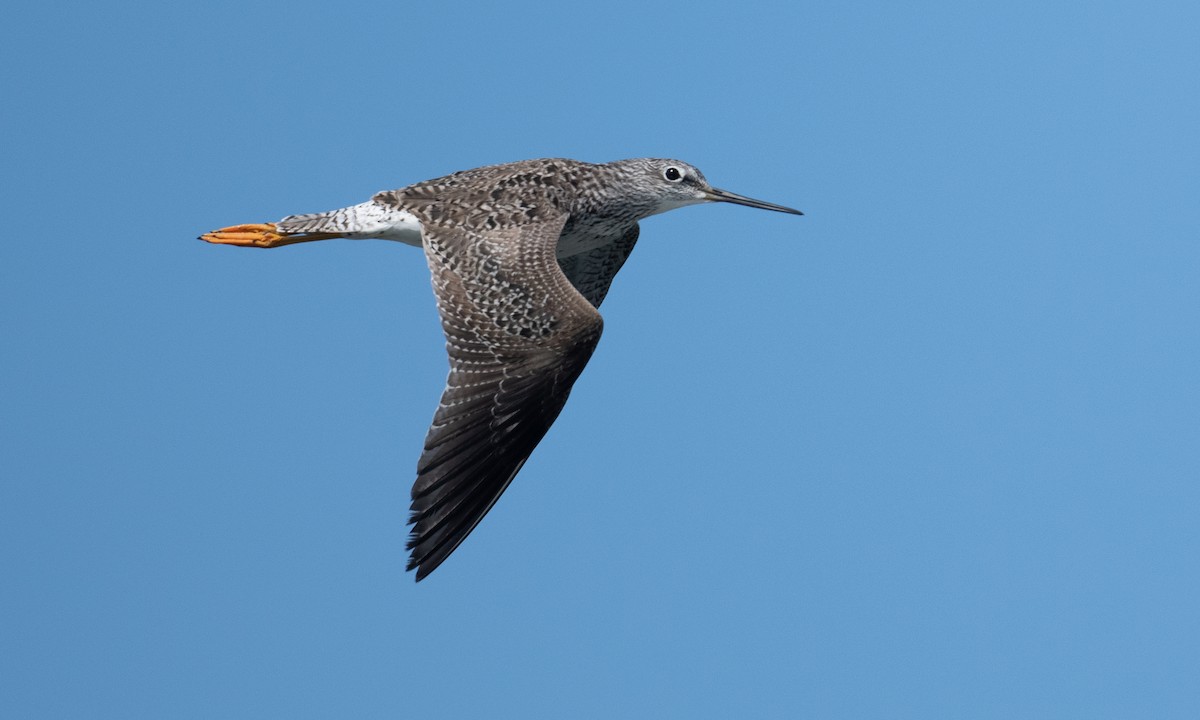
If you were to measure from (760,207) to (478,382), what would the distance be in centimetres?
348

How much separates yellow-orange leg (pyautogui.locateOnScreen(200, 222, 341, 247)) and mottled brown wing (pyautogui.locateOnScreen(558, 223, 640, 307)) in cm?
222

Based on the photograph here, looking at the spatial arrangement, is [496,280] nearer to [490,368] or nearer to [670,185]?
[490,368]

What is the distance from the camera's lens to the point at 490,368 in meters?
11.6

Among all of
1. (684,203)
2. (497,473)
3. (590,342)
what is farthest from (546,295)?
(684,203)

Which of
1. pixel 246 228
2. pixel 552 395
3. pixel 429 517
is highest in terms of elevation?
pixel 246 228

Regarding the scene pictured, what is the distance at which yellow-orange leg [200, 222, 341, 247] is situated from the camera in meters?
13.1

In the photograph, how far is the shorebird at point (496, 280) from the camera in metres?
11.2

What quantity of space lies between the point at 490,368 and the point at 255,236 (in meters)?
2.79

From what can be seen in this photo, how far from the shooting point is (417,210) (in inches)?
493

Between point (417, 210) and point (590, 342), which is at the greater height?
point (417, 210)

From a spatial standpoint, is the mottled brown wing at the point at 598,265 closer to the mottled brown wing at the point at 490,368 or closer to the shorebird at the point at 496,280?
the shorebird at the point at 496,280

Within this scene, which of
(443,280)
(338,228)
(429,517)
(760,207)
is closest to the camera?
(429,517)

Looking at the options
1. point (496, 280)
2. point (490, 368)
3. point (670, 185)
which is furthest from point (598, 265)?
point (490, 368)

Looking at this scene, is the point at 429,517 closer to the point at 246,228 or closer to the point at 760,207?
the point at 246,228
